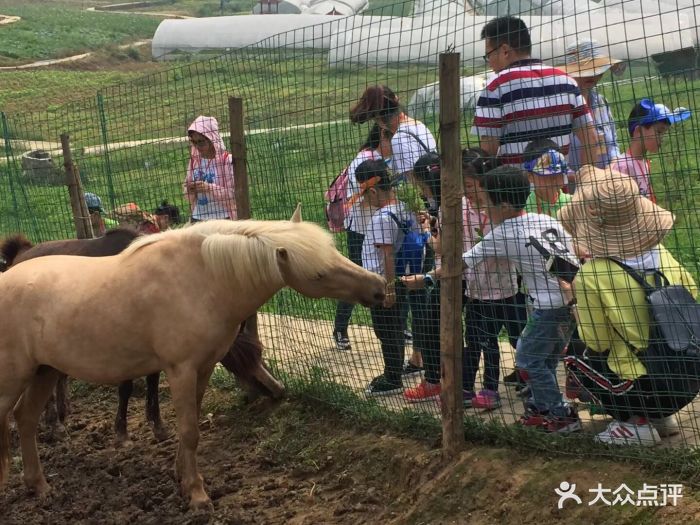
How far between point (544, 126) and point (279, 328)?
2.78 meters

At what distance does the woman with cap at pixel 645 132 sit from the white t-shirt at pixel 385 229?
124 cm

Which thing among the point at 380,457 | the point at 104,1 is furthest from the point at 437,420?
the point at 104,1

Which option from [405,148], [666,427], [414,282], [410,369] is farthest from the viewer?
[410,369]

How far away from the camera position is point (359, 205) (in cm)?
535

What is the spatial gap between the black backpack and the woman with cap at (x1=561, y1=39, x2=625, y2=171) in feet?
2.55

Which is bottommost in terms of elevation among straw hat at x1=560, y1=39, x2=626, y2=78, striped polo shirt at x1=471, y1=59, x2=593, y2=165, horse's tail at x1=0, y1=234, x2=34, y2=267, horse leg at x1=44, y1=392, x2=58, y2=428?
horse leg at x1=44, y1=392, x2=58, y2=428

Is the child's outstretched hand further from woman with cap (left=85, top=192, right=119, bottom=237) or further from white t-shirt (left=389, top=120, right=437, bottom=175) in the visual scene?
woman with cap (left=85, top=192, right=119, bottom=237)

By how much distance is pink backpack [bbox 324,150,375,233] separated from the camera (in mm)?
5595

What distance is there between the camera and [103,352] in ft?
15.7

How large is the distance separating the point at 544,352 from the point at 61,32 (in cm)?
4229

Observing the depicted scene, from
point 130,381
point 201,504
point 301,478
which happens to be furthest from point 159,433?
point 301,478

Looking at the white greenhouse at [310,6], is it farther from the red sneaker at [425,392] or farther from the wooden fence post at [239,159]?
the red sneaker at [425,392]

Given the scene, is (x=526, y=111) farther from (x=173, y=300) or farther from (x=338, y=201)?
(x=173, y=300)

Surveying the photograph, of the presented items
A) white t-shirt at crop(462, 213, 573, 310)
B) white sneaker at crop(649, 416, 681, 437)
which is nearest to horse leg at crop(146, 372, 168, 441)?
white t-shirt at crop(462, 213, 573, 310)
